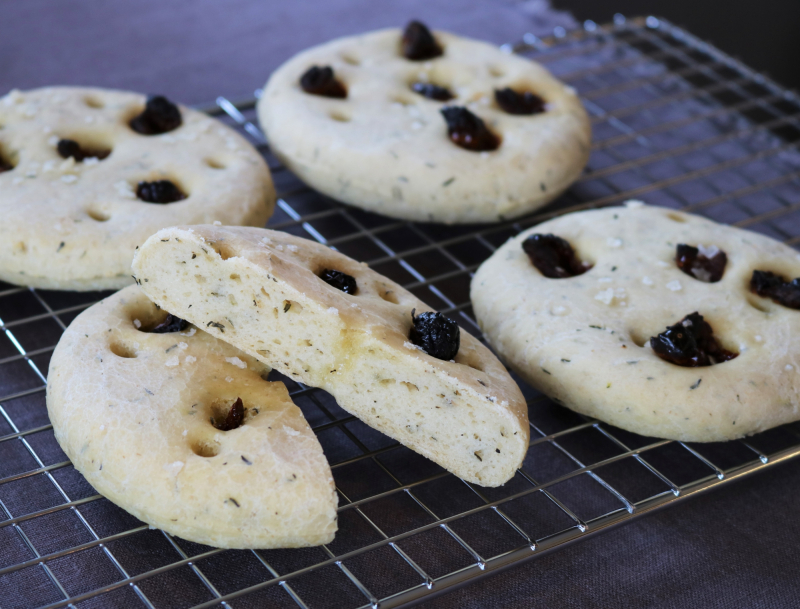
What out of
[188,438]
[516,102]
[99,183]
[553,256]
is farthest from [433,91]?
[188,438]

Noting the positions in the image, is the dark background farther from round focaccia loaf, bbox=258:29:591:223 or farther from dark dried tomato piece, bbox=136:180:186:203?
dark dried tomato piece, bbox=136:180:186:203

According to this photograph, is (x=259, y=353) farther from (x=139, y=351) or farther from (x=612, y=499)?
(x=612, y=499)

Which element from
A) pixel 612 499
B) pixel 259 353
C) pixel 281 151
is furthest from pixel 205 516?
pixel 281 151

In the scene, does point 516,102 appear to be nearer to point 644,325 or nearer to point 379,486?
point 644,325

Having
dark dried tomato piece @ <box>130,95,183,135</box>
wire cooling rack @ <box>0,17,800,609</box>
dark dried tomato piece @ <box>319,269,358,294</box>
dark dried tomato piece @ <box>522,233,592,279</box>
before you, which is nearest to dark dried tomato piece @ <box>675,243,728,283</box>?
dark dried tomato piece @ <box>522,233,592,279</box>

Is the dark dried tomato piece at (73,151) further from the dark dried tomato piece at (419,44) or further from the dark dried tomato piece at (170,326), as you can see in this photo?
the dark dried tomato piece at (419,44)
